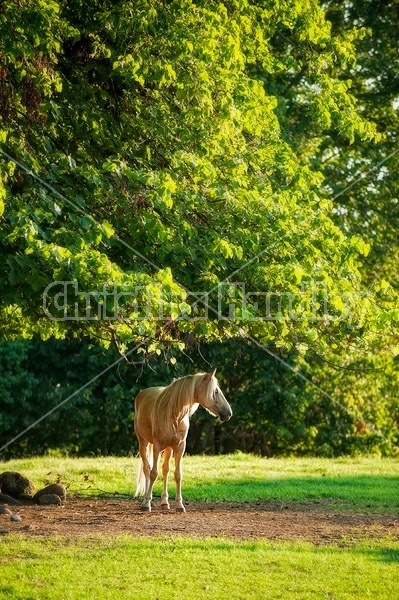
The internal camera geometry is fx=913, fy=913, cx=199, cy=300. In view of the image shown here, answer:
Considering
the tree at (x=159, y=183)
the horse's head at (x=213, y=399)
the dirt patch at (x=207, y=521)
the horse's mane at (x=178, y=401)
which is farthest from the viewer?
the horse's mane at (x=178, y=401)

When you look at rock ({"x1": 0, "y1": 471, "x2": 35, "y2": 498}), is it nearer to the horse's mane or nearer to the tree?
the horse's mane

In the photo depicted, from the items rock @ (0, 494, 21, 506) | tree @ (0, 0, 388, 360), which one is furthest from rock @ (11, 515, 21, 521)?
tree @ (0, 0, 388, 360)

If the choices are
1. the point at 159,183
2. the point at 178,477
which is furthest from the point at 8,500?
the point at 159,183

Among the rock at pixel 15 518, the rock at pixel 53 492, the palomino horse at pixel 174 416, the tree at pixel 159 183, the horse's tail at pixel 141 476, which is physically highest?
the tree at pixel 159 183

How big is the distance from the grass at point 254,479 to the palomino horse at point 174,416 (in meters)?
1.68

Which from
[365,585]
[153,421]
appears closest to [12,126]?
[153,421]

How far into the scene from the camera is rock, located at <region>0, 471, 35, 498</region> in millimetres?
13711

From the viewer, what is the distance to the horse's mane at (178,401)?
492 inches

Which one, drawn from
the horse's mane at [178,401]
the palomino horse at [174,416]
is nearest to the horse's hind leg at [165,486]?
the palomino horse at [174,416]

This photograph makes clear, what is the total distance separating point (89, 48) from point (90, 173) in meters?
2.40

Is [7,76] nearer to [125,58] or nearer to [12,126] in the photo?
[12,126]

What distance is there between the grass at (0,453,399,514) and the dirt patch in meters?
0.84

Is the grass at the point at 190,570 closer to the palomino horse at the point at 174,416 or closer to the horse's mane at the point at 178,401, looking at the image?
the palomino horse at the point at 174,416

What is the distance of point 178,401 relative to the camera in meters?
12.6
